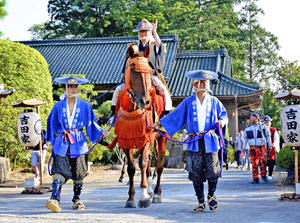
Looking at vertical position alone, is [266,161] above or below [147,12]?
below

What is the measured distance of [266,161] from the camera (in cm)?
1210

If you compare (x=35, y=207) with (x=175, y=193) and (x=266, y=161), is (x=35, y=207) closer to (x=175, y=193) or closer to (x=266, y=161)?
(x=175, y=193)

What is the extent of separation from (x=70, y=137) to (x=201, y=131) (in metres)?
2.16

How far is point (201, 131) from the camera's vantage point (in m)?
6.98

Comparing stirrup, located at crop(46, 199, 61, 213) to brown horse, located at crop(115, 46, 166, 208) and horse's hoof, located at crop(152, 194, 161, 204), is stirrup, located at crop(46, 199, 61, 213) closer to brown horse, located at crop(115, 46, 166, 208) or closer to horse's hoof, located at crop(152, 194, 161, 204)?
brown horse, located at crop(115, 46, 166, 208)

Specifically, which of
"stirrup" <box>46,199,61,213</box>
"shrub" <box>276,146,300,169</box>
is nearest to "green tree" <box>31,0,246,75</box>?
"shrub" <box>276,146,300,169</box>

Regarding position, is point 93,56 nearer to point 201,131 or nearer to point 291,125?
point 291,125

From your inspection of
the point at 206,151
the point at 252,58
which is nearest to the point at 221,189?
the point at 206,151

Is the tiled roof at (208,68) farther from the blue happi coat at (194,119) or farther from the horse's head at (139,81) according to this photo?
the horse's head at (139,81)

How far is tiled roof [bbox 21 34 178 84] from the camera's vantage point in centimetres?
2551

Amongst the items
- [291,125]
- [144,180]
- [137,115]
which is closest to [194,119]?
[137,115]

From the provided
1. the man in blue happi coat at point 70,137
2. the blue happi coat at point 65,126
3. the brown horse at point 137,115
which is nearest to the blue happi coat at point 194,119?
the brown horse at point 137,115

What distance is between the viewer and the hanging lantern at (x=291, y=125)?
8875mm

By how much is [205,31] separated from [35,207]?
27.7 m
